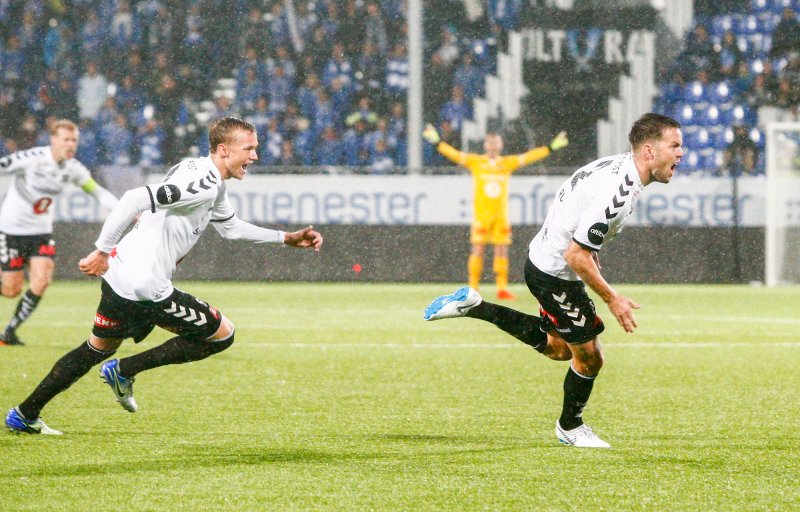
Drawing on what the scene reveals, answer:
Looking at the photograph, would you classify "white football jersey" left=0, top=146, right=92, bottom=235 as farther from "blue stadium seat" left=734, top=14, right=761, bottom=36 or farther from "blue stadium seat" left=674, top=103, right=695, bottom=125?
"blue stadium seat" left=734, top=14, right=761, bottom=36

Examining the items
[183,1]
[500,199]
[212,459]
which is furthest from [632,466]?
[183,1]

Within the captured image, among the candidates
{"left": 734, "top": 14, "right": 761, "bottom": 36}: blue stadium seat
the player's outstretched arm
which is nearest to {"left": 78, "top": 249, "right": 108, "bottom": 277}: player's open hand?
the player's outstretched arm

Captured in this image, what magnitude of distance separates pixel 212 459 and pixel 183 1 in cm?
1956

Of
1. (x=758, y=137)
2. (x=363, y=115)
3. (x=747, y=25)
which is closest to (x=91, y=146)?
(x=363, y=115)

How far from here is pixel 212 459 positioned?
566cm

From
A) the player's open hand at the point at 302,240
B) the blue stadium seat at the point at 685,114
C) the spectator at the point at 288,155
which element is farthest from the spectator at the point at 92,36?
the player's open hand at the point at 302,240

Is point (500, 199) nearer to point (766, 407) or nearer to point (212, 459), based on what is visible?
point (766, 407)

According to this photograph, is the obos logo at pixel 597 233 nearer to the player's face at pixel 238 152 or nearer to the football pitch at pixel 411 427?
the football pitch at pixel 411 427

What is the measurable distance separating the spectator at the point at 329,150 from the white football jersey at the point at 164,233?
1541 centimetres

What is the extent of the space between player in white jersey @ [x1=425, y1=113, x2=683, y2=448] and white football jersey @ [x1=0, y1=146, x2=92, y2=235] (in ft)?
17.5

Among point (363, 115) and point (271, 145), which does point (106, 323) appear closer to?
point (271, 145)

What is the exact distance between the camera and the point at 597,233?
5445 mm

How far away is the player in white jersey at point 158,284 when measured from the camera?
19.5 feet

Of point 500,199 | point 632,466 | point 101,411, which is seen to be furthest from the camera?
point 500,199
